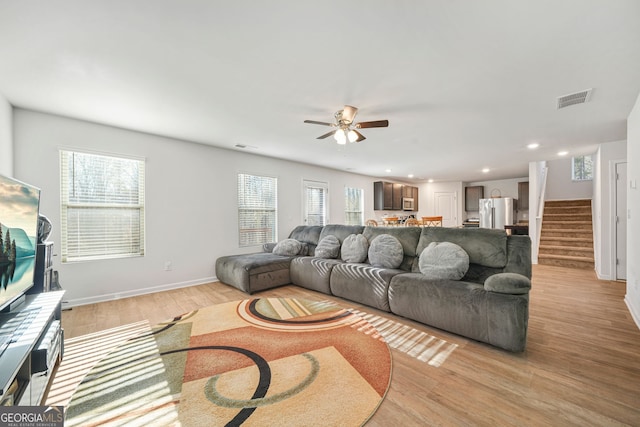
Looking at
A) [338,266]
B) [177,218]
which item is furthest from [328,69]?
[177,218]

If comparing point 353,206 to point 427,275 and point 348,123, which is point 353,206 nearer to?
point 348,123

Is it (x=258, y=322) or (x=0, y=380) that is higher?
(x=0, y=380)

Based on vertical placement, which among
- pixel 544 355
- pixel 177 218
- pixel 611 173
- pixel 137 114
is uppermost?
pixel 137 114

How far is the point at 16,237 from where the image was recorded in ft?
5.18

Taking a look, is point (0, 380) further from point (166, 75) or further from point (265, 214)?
point (265, 214)

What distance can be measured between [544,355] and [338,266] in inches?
88.5

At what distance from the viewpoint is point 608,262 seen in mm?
4426

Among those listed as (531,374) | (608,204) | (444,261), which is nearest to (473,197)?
(608,204)

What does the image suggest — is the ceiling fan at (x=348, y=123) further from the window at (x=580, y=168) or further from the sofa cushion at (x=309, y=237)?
the window at (x=580, y=168)

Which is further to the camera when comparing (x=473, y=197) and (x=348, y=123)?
(x=473, y=197)

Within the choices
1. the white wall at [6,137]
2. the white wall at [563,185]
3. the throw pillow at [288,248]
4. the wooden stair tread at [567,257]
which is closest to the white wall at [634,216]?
the wooden stair tread at [567,257]
